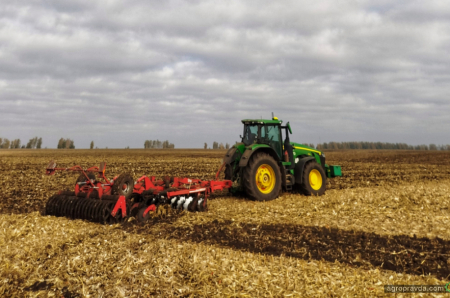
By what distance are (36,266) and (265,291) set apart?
3.64 metres

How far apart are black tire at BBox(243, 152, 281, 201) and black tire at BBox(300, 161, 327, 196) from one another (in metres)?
1.12

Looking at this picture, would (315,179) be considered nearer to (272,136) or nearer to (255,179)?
(272,136)

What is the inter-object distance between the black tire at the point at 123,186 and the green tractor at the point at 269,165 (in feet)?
10.6

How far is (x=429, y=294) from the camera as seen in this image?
400 cm

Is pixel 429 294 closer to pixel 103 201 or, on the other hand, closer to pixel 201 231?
pixel 201 231

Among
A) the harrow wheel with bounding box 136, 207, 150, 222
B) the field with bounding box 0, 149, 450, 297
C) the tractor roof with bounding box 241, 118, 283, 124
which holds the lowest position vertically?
the field with bounding box 0, 149, 450, 297

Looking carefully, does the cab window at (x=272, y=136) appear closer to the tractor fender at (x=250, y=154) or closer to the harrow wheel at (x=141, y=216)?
the tractor fender at (x=250, y=154)

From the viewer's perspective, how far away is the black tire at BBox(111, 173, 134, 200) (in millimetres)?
7418

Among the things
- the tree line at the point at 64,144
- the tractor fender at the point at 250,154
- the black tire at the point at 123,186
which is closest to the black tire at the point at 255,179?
the tractor fender at the point at 250,154

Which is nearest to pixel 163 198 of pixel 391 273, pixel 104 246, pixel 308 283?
pixel 104 246

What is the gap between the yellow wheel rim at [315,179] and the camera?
10.8 meters

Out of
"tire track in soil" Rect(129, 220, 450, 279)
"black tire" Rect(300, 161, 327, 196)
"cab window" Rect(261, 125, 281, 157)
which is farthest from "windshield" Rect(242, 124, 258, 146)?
"tire track in soil" Rect(129, 220, 450, 279)

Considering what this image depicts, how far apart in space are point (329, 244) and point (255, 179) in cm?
381

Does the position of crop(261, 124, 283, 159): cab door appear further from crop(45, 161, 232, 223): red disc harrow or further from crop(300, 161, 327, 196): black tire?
crop(45, 161, 232, 223): red disc harrow
